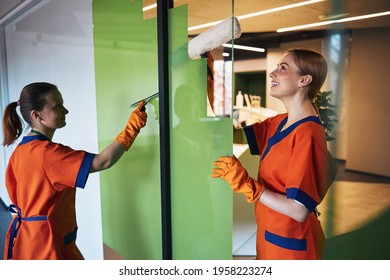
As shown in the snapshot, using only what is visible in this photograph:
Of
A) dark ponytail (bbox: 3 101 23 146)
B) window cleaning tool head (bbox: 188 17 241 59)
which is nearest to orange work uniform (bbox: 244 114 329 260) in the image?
window cleaning tool head (bbox: 188 17 241 59)

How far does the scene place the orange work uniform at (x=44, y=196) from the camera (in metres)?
1.18

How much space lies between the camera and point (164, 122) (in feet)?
4.20

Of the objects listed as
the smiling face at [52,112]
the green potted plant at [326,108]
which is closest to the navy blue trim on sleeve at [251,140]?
the green potted plant at [326,108]

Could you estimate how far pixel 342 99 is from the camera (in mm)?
937

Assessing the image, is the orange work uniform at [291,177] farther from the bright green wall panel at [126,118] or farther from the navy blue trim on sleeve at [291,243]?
the bright green wall panel at [126,118]

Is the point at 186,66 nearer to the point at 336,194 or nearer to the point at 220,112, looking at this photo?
the point at 220,112

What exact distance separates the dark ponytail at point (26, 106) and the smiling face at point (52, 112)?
Answer: 15 mm

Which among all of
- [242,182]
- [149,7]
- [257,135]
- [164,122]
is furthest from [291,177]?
[149,7]

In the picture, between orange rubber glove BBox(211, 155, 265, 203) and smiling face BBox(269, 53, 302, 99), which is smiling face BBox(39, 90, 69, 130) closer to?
orange rubber glove BBox(211, 155, 265, 203)

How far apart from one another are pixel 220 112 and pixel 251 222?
44cm

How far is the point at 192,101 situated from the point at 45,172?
59cm

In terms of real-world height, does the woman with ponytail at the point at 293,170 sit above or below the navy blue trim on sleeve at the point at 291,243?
above

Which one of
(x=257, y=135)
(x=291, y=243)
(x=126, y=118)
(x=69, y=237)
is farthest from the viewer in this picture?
(x=126, y=118)

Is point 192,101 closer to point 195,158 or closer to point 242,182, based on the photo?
point 195,158
